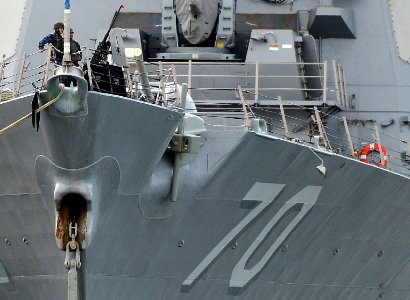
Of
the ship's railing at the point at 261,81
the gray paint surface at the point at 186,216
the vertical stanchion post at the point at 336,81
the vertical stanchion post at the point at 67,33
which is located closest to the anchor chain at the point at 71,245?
the gray paint surface at the point at 186,216

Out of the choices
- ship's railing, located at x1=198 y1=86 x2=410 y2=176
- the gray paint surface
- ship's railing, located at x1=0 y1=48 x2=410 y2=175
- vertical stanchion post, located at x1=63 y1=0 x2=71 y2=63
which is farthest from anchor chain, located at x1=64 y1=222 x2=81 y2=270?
ship's railing, located at x1=0 y1=48 x2=410 y2=175

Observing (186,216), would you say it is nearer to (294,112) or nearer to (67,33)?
(67,33)

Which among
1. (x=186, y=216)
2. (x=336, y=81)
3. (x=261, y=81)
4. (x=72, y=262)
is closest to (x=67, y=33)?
(x=72, y=262)

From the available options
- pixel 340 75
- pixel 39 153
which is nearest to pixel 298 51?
pixel 340 75

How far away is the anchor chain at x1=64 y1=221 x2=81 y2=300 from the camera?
17.5m

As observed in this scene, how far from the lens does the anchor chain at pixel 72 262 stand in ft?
57.5

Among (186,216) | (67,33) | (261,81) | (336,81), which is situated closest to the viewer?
(67,33)

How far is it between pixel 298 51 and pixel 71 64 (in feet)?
22.0

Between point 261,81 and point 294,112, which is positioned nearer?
point 294,112

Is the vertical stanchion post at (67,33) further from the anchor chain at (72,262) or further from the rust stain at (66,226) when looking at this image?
the anchor chain at (72,262)

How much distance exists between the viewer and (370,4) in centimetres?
2430

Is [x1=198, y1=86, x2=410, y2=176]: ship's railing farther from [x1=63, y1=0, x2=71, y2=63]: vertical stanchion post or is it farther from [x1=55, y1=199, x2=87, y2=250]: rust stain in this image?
[x1=63, y1=0, x2=71, y2=63]: vertical stanchion post

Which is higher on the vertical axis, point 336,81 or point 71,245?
point 336,81

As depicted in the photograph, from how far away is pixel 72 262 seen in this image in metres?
17.6
